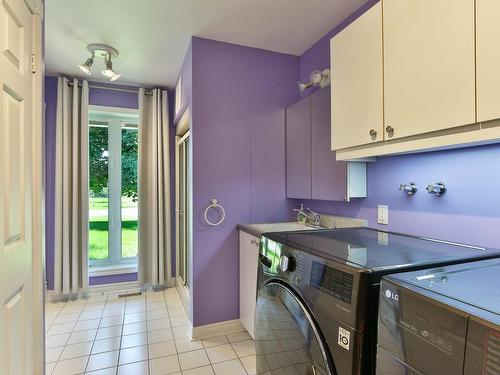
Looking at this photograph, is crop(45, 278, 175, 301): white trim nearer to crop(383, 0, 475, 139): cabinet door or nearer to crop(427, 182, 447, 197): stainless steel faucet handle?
crop(427, 182, 447, 197): stainless steel faucet handle

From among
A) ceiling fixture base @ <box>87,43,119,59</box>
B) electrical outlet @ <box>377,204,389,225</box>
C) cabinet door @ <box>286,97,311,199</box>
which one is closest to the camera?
electrical outlet @ <box>377,204,389,225</box>

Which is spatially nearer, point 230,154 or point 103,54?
point 230,154

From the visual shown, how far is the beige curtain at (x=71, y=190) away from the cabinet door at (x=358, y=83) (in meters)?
2.81

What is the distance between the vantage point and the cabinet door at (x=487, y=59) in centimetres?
94

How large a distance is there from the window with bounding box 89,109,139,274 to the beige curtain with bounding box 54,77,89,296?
272mm

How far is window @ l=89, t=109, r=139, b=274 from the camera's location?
355cm

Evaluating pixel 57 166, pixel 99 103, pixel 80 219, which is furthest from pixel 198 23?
pixel 80 219

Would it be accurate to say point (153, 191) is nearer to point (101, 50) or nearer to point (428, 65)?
point (101, 50)

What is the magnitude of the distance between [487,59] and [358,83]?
0.62m

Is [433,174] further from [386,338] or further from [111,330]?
[111,330]

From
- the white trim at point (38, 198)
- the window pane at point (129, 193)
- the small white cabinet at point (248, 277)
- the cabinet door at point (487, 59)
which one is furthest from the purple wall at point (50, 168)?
the cabinet door at point (487, 59)

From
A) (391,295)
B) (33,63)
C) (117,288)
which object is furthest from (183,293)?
(391,295)

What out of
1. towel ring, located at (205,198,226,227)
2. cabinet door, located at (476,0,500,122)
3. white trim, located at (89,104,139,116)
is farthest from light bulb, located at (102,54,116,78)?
cabinet door, located at (476,0,500,122)

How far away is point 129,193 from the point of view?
3705 mm
